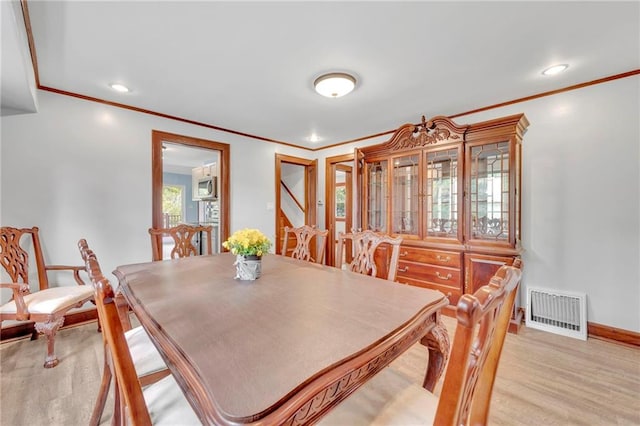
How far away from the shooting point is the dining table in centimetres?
65

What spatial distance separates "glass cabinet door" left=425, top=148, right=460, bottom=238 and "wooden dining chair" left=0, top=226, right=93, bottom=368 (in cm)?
349

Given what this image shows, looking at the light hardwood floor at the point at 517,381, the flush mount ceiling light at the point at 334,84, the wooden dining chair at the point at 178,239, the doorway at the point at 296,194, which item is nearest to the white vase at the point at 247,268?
the light hardwood floor at the point at 517,381

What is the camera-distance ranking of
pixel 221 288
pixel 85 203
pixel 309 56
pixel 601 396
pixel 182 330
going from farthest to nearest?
1. pixel 85 203
2. pixel 309 56
3. pixel 601 396
4. pixel 221 288
5. pixel 182 330

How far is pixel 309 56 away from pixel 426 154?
1.79m

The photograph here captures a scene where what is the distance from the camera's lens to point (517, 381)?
187 cm

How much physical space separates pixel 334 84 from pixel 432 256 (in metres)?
2.10

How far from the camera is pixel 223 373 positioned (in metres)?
0.70

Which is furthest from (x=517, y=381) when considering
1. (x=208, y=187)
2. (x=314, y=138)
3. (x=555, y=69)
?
(x=208, y=187)

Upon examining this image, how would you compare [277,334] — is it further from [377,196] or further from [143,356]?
[377,196]

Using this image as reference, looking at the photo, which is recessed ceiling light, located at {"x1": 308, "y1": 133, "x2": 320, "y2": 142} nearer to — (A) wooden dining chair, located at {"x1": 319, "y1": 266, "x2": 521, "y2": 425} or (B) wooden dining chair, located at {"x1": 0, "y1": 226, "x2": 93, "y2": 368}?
(B) wooden dining chair, located at {"x1": 0, "y1": 226, "x2": 93, "y2": 368}

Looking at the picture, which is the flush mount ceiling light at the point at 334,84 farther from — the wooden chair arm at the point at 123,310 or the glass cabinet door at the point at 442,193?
the wooden chair arm at the point at 123,310

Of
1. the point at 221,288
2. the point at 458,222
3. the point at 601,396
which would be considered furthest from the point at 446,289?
the point at 221,288

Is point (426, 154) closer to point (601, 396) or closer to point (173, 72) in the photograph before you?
point (601, 396)

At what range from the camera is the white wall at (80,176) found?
99.1 inches
